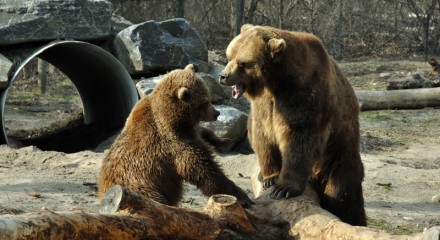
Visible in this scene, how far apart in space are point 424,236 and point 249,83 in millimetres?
2258

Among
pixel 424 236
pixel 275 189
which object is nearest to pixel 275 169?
pixel 275 189

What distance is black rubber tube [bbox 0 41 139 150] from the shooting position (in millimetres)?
12156

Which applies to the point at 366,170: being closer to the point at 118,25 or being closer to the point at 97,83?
the point at 97,83

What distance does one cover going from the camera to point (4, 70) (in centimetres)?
1101

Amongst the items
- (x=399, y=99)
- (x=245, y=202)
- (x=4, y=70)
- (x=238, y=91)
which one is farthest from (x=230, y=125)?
(x=399, y=99)

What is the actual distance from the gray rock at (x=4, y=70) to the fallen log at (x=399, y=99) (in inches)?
255

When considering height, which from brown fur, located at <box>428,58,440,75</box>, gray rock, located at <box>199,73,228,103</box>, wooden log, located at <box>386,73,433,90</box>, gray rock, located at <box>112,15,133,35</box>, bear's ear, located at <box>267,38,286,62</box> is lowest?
wooden log, located at <box>386,73,433,90</box>

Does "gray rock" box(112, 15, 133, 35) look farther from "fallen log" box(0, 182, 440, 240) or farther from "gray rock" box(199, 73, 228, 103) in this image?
"fallen log" box(0, 182, 440, 240)

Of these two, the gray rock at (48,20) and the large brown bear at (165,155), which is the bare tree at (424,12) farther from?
the large brown bear at (165,155)

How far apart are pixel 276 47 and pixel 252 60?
0.24 m

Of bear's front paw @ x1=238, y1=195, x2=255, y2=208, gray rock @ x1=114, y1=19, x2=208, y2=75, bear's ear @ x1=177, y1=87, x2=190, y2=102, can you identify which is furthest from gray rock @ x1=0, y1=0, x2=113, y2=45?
A: bear's front paw @ x1=238, y1=195, x2=255, y2=208

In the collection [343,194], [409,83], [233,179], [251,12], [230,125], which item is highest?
[251,12]

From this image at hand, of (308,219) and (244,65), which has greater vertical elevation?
(244,65)

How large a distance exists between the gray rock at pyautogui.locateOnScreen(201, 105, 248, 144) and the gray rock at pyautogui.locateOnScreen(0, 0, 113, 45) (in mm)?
2726
